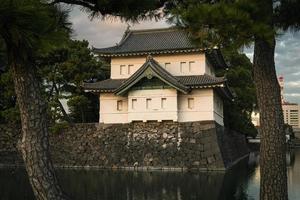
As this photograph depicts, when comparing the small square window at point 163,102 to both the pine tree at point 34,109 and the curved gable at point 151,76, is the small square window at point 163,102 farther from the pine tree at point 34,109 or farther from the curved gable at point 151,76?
the pine tree at point 34,109

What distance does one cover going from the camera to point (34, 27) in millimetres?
3852

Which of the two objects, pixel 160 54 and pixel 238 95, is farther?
pixel 238 95

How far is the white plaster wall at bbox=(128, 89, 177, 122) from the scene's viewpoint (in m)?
23.1

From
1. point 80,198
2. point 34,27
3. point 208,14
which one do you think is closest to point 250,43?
point 208,14

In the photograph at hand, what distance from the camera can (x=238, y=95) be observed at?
105 feet

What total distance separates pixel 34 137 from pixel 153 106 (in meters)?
→ 19.0

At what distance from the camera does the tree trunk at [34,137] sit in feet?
14.6

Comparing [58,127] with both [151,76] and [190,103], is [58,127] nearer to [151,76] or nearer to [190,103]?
[151,76]

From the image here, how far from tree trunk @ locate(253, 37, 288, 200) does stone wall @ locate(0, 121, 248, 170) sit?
15.3m

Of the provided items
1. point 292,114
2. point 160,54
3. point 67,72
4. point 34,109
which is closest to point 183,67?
point 160,54

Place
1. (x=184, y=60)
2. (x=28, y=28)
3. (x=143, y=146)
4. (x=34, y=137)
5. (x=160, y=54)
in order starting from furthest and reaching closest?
1. (x=160, y=54)
2. (x=184, y=60)
3. (x=143, y=146)
4. (x=34, y=137)
5. (x=28, y=28)

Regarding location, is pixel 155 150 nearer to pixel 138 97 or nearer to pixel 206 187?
pixel 138 97

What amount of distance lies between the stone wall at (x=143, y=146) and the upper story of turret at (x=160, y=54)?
3.87 metres

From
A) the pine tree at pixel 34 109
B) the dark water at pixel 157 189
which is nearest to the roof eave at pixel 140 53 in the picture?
the dark water at pixel 157 189
